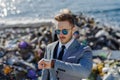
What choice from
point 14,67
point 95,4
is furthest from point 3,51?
point 95,4

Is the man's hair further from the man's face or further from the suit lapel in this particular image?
the suit lapel

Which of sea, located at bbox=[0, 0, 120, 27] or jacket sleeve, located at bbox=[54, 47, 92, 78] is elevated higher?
jacket sleeve, located at bbox=[54, 47, 92, 78]

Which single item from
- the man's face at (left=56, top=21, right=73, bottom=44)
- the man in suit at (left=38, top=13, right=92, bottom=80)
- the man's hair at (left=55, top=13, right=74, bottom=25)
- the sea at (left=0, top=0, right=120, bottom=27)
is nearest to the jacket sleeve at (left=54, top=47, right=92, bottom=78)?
the man in suit at (left=38, top=13, right=92, bottom=80)

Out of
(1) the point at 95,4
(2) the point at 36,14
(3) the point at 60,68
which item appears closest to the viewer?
(3) the point at 60,68

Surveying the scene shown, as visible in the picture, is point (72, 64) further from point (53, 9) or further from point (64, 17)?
point (53, 9)

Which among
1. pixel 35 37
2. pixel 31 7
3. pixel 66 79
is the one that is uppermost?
pixel 66 79

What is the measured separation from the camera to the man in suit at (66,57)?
304 cm

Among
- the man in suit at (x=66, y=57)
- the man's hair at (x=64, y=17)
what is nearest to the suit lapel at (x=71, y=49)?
the man in suit at (x=66, y=57)

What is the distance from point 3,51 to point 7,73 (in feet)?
6.09

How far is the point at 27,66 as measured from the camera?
9070mm

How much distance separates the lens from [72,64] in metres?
3.05

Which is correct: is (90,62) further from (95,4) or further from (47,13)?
(95,4)

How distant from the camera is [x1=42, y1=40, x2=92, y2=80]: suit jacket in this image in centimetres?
304

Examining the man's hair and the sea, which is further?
the sea
